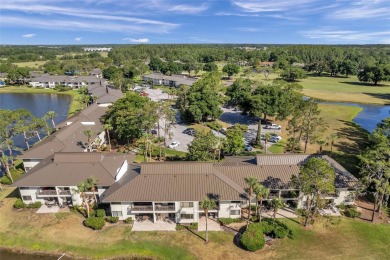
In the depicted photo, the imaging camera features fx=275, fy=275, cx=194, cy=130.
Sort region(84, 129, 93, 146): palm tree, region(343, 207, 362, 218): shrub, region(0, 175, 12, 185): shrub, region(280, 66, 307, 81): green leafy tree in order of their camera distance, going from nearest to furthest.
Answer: region(343, 207, 362, 218): shrub → region(0, 175, 12, 185): shrub → region(84, 129, 93, 146): palm tree → region(280, 66, 307, 81): green leafy tree

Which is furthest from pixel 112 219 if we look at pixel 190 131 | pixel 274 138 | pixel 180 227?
pixel 274 138

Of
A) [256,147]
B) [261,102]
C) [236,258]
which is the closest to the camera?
[236,258]

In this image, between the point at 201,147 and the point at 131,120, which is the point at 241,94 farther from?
the point at 201,147

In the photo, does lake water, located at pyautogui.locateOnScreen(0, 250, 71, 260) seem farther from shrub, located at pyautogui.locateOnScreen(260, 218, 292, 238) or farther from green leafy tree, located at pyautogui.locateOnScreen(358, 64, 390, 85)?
green leafy tree, located at pyautogui.locateOnScreen(358, 64, 390, 85)

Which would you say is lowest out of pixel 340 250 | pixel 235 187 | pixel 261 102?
pixel 340 250

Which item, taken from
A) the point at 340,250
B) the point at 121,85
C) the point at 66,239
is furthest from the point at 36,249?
the point at 121,85

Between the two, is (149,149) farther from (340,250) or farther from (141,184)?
(340,250)

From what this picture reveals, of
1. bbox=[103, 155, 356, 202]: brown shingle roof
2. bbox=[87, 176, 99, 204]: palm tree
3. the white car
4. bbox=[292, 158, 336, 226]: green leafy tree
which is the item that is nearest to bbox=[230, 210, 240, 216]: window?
bbox=[103, 155, 356, 202]: brown shingle roof
